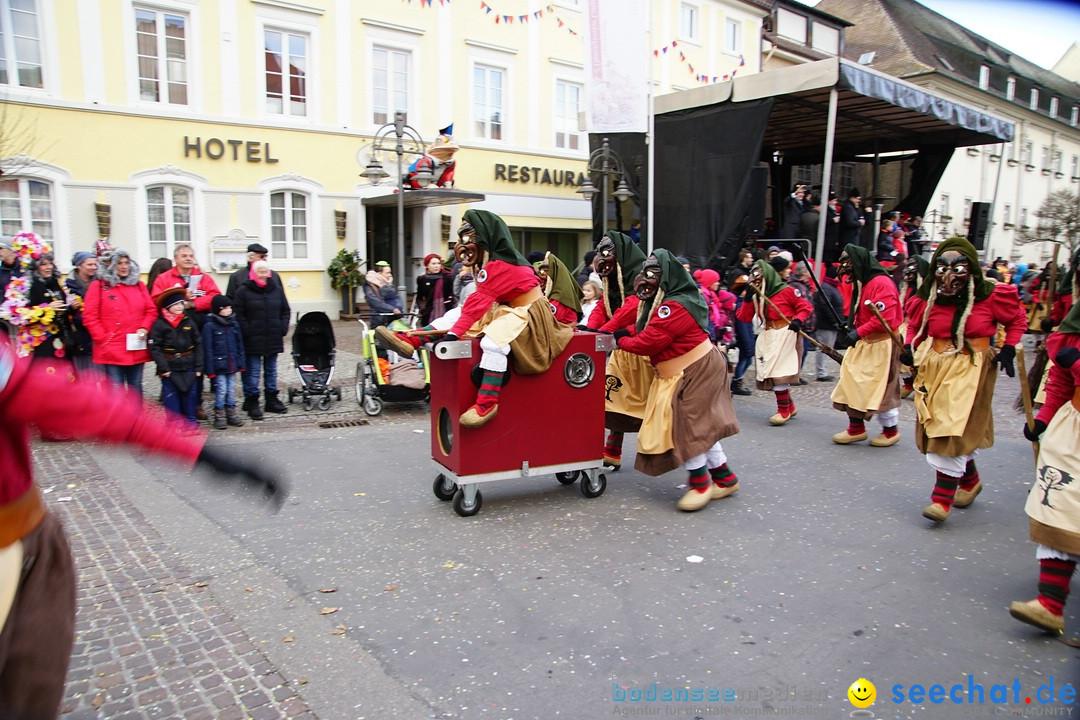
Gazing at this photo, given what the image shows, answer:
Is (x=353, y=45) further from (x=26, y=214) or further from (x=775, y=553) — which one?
(x=775, y=553)

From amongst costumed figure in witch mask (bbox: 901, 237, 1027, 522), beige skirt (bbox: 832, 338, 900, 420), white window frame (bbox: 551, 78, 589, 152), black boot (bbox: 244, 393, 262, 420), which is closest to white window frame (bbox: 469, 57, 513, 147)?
white window frame (bbox: 551, 78, 589, 152)

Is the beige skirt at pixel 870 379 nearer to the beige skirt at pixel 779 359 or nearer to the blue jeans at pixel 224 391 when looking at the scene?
the beige skirt at pixel 779 359

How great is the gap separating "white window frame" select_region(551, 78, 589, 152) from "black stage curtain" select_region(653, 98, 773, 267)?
7773 mm

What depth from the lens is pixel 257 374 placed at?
28.3ft

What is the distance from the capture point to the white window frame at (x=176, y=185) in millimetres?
14909

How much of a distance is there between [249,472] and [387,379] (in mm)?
6496

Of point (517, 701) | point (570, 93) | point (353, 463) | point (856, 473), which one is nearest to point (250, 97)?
point (570, 93)

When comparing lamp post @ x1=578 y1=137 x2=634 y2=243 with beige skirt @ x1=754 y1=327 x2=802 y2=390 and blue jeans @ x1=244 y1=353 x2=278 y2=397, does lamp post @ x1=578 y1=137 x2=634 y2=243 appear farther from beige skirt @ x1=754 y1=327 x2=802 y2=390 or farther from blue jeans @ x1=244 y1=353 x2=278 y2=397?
blue jeans @ x1=244 y1=353 x2=278 y2=397

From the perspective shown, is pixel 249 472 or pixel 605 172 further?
pixel 605 172

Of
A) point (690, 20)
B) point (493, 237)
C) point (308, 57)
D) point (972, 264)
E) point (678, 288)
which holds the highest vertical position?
point (690, 20)

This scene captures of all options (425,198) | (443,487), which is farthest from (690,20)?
(443,487)

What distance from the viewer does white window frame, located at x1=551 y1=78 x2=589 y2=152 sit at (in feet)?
68.7

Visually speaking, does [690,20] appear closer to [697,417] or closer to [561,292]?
[561,292]

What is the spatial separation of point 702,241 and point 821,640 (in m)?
10.2
